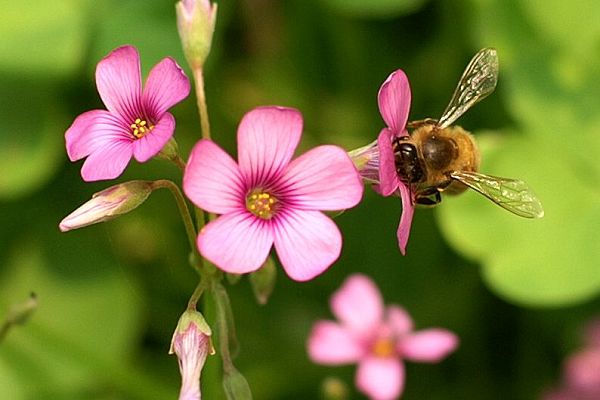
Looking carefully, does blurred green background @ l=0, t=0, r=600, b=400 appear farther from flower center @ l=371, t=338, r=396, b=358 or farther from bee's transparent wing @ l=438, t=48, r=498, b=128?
bee's transparent wing @ l=438, t=48, r=498, b=128

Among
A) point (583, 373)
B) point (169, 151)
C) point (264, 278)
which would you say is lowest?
point (583, 373)

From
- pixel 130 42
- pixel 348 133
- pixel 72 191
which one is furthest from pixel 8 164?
pixel 348 133

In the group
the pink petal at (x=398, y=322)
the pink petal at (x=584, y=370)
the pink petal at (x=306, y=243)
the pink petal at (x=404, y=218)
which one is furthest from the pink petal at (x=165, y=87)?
the pink petal at (x=584, y=370)

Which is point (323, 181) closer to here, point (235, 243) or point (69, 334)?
point (235, 243)

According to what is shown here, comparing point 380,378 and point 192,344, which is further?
point 380,378

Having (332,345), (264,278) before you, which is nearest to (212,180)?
(264,278)

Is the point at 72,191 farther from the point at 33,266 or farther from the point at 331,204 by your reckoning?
the point at 331,204

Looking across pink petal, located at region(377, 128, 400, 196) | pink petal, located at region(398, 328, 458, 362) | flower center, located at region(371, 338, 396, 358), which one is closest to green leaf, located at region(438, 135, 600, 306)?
pink petal, located at region(398, 328, 458, 362)
